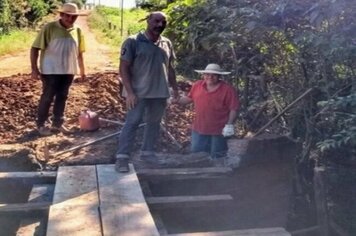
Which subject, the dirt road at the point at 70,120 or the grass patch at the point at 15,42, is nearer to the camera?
the dirt road at the point at 70,120

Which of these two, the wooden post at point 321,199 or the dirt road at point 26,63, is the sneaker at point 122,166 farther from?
the dirt road at point 26,63

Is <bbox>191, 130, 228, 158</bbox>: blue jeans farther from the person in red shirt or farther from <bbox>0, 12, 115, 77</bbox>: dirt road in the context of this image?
<bbox>0, 12, 115, 77</bbox>: dirt road

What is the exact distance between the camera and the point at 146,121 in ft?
17.9

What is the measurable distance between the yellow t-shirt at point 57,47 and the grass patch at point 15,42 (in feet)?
45.8

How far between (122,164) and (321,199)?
1844 mm

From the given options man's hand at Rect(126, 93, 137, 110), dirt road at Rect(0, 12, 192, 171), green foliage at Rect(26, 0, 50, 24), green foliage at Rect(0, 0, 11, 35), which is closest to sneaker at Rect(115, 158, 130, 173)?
man's hand at Rect(126, 93, 137, 110)

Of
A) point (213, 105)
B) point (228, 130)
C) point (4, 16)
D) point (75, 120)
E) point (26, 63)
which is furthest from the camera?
point (4, 16)

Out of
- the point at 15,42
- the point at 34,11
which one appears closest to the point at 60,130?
the point at 15,42

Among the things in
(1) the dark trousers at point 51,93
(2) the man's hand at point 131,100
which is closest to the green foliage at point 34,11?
(1) the dark trousers at point 51,93

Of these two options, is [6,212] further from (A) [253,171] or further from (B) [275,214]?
(B) [275,214]

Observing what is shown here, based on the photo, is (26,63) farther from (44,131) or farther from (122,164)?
(122,164)

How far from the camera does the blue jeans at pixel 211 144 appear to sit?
5695 mm

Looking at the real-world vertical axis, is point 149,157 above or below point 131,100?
below

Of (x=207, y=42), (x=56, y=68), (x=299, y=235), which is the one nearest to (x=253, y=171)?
(x=299, y=235)
